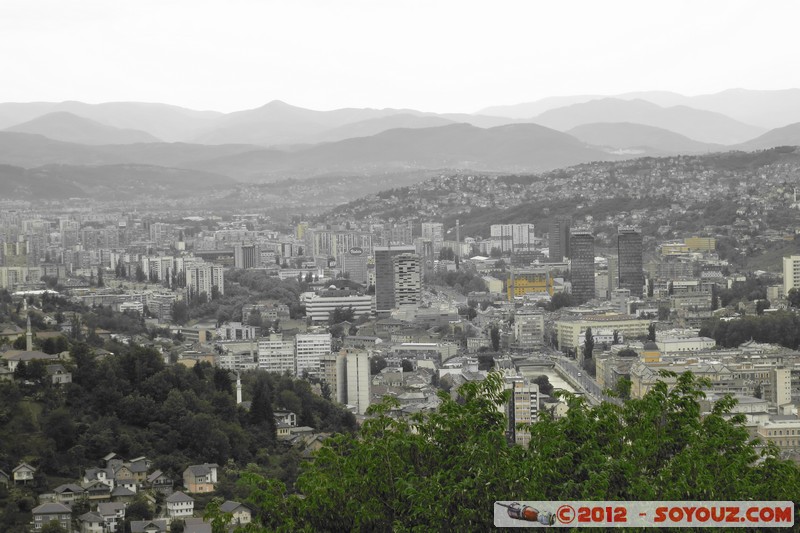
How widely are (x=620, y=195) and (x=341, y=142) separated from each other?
238 feet

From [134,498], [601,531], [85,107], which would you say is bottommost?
[134,498]

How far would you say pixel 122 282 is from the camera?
52.0 m

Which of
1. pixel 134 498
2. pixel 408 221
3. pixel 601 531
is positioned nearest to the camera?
pixel 601 531

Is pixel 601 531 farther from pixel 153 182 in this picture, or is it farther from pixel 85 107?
pixel 85 107

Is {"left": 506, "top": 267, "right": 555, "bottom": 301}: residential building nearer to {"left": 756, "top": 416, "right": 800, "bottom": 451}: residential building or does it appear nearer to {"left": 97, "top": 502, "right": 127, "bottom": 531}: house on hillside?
{"left": 756, "top": 416, "right": 800, "bottom": 451}: residential building

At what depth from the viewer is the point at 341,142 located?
143250 mm

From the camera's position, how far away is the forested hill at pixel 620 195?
64.8 meters

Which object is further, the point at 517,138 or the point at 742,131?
the point at 742,131

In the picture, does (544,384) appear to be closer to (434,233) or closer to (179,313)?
(179,313)

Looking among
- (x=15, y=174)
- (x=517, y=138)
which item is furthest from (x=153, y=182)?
(x=517, y=138)

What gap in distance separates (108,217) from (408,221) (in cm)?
2160

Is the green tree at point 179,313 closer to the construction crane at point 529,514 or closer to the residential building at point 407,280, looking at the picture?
the residential building at point 407,280

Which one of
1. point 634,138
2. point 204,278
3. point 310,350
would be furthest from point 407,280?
point 634,138

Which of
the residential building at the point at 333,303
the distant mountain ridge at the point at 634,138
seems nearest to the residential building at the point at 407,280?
the residential building at the point at 333,303
